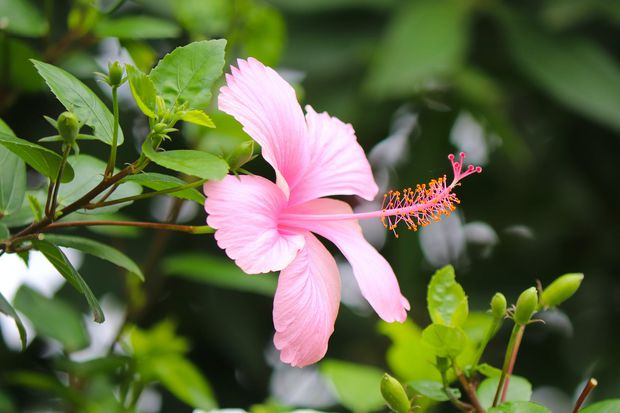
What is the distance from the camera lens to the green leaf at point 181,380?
4.48ft

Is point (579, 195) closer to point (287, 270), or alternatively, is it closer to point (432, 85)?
point (432, 85)

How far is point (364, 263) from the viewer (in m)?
0.79

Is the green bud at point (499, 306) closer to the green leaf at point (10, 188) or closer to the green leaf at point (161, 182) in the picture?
the green leaf at point (161, 182)

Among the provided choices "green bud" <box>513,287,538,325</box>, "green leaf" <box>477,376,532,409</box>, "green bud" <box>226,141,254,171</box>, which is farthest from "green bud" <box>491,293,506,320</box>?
"green bud" <box>226,141,254,171</box>

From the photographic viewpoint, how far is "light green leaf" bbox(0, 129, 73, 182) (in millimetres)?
701

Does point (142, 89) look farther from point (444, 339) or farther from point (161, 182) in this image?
point (444, 339)

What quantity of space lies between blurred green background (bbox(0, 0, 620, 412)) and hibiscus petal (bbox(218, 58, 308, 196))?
3.01ft

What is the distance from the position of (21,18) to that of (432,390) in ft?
2.56

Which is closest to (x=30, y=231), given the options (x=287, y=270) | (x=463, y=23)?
(x=287, y=270)

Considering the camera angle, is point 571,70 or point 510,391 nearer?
point 510,391

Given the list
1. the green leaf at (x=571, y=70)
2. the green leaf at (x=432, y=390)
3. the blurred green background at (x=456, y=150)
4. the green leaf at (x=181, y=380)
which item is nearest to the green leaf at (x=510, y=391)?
the green leaf at (x=432, y=390)

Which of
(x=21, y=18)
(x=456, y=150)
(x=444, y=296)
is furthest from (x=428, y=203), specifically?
(x=456, y=150)

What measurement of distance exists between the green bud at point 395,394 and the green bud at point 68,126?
32 cm

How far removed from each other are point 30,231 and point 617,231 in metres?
1.73
